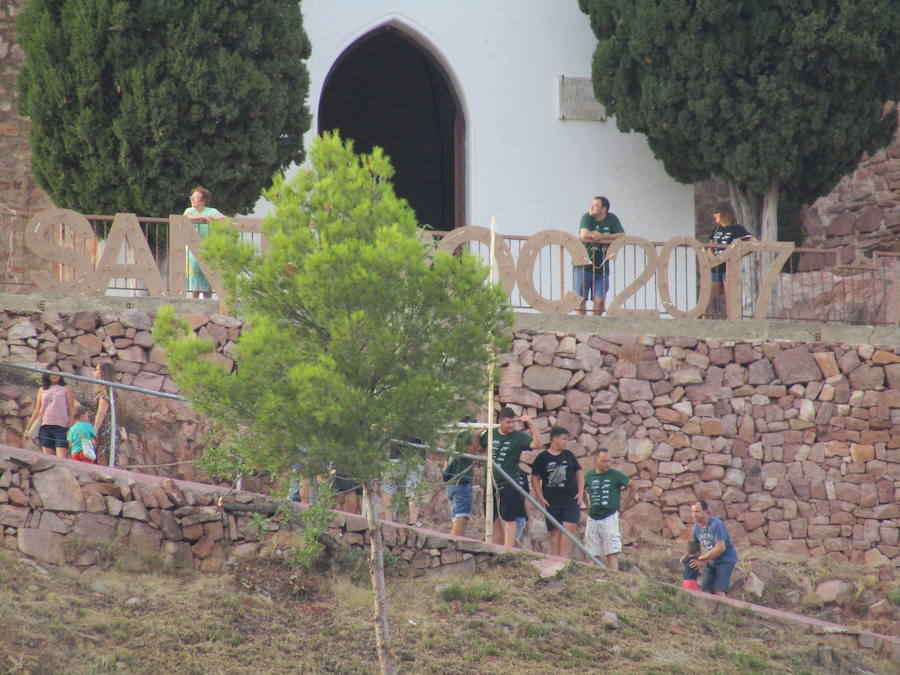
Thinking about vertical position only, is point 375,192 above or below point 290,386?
above

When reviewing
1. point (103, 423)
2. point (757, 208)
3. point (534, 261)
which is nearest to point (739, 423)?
point (534, 261)

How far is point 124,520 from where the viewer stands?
468 inches

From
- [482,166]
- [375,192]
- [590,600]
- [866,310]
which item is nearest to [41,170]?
[482,166]

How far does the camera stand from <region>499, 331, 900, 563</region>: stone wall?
15.2m

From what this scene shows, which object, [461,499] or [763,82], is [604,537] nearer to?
[461,499]

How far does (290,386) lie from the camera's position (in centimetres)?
998

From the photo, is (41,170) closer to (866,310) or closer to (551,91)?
(551,91)

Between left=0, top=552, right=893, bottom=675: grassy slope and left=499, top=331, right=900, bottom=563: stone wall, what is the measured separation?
110 inches

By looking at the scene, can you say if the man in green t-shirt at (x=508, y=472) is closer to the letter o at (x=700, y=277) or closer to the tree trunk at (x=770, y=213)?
the letter o at (x=700, y=277)

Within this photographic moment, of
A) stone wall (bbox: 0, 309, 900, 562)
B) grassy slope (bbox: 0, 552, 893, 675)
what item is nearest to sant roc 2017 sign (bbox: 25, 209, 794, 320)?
stone wall (bbox: 0, 309, 900, 562)

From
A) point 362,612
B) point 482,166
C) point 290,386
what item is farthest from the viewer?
point 482,166

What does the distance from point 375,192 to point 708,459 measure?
→ 6.16 meters

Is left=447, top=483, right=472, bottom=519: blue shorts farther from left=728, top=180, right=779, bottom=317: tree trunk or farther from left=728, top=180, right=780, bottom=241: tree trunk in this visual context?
left=728, top=180, right=780, bottom=241: tree trunk

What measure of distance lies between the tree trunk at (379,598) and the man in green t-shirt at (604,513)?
9.35 feet
